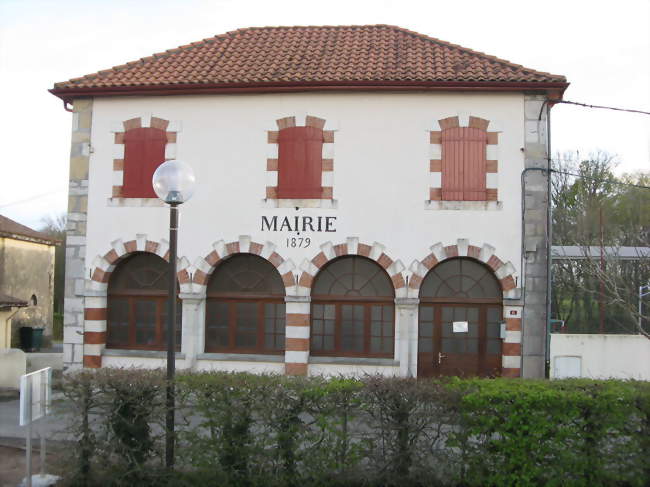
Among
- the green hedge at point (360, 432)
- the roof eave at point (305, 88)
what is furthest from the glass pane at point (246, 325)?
the green hedge at point (360, 432)

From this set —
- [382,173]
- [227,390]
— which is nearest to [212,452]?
[227,390]

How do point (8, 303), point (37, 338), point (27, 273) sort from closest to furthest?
point (8, 303) < point (37, 338) < point (27, 273)

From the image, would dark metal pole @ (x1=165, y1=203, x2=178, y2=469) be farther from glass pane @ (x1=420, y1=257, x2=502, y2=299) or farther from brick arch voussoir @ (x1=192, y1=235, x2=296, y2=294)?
glass pane @ (x1=420, y1=257, x2=502, y2=299)

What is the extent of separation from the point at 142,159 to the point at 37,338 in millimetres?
15884

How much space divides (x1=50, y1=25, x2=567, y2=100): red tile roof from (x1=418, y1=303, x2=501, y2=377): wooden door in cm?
444

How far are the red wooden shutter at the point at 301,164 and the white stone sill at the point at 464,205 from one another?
2.25 metres

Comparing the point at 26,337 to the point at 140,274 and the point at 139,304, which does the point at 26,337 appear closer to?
the point at 139,304

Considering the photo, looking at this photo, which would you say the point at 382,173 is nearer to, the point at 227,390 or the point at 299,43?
the point at 299,43

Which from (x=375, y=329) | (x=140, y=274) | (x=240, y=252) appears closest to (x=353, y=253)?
(x=375, y=329)

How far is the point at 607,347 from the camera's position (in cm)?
1477

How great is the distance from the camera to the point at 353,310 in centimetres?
1319

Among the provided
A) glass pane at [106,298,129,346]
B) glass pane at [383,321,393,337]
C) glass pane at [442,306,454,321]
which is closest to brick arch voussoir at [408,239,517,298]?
glass pane at [442,306,454,321]

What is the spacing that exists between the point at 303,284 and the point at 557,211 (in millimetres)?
16323

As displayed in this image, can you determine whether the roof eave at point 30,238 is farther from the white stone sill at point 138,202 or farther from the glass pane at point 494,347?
the glass pane at point 494,347
